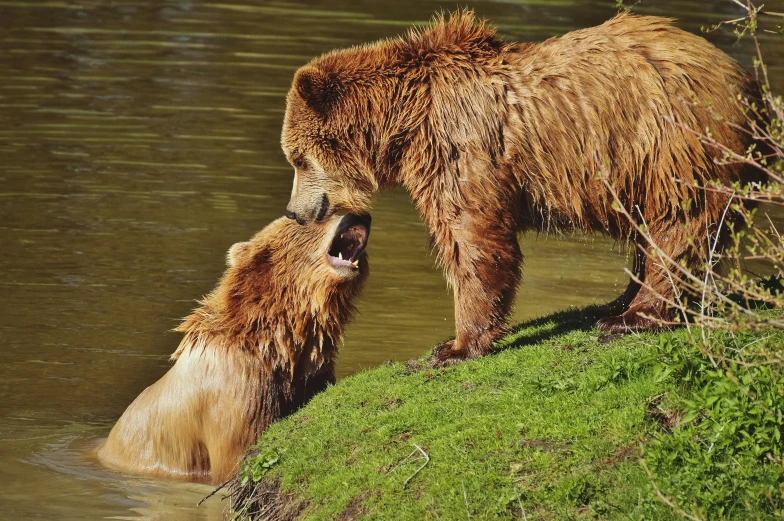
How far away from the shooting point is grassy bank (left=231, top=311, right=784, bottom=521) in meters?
5.58

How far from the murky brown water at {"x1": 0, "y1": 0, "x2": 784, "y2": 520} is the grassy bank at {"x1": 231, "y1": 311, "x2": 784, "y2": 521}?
1133 millimetres

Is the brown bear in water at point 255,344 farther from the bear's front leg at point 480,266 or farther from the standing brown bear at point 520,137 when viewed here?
the bear's front leg at point 480,266

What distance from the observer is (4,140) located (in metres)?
16.3

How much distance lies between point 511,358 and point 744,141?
5.81 ft

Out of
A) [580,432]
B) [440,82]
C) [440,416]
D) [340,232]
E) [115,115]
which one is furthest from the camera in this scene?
[115,115]

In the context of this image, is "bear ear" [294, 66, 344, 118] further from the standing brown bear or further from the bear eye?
the bear eye

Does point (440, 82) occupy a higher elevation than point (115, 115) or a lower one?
higher

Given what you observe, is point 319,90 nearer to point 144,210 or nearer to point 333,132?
point 333,132

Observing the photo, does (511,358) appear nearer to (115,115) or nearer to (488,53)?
(488,53)

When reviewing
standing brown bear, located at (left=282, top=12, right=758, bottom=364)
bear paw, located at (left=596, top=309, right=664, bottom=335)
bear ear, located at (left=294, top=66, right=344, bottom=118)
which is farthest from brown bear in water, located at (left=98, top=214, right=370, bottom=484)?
bear paw, located at (left=596, top=309, right=664, bottom=335)

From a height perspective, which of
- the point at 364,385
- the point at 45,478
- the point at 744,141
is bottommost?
the point at 45,478

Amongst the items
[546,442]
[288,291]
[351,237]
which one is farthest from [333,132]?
[546,442]

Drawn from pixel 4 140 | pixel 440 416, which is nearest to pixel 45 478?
pixel 440 416

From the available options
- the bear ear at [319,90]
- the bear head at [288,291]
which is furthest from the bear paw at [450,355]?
the bear ear at [319,90]
